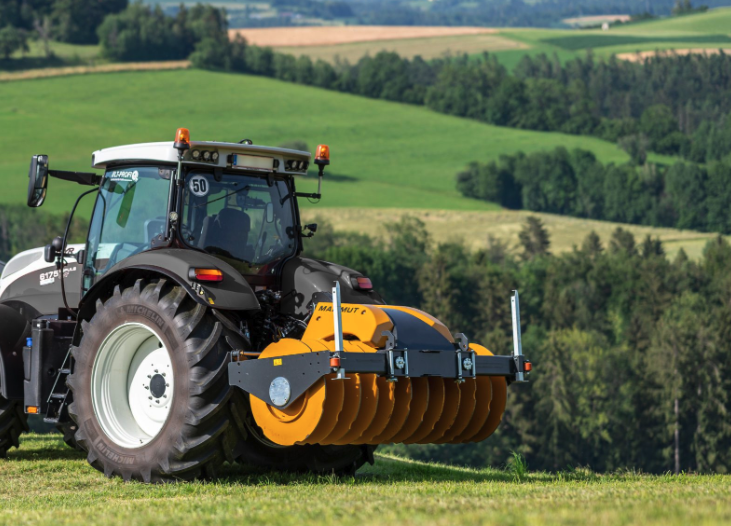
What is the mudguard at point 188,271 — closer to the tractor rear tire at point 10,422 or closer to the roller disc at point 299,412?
the roller disc at point 299,412

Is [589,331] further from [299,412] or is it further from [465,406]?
[299,412]

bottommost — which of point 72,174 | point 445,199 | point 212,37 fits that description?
point 445,199

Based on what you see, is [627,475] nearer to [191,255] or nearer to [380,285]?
[191,255]

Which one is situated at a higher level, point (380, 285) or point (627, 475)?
point (627, 475)

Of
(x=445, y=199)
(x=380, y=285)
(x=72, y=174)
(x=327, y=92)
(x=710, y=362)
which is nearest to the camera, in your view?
(x=72, y=174)

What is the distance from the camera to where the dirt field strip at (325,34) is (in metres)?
163

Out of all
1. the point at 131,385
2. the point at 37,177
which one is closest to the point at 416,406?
the point at 131,385

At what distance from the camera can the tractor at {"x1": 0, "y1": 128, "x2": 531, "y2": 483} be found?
891 cm

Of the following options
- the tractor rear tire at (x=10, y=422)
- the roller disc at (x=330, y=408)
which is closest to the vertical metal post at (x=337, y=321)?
the roller disc at (x=330, y=408)

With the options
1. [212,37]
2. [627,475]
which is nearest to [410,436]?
[627,475]

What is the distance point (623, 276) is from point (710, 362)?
19040 millimetres

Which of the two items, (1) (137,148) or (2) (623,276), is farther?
(2) (623,276)

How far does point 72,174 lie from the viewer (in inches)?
444

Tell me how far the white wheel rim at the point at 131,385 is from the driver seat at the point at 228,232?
1.02m
